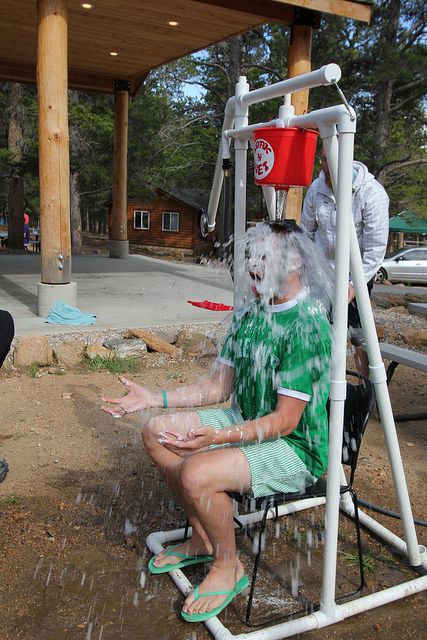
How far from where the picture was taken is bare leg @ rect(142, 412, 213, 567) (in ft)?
7.23

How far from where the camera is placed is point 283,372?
79.0 inches

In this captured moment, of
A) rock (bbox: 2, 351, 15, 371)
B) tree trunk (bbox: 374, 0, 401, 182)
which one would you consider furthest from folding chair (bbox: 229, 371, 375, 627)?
tree trunk (bbox: 374, 0, 401, 182)

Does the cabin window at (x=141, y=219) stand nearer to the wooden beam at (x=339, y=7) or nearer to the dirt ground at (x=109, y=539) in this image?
the wooden beam at (x=339, y=7)

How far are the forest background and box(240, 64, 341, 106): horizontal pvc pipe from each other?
1601 cm

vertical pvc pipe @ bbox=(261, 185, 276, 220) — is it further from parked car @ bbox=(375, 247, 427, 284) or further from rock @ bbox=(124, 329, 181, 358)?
parked car @ bbox=(375, 247, 427, 284)

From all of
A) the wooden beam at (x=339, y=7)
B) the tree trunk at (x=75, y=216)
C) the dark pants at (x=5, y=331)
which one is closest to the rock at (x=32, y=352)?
the dark pants at (x=5, y=331)

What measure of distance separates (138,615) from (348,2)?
6931 mm

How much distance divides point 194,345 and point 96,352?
37.1 inches

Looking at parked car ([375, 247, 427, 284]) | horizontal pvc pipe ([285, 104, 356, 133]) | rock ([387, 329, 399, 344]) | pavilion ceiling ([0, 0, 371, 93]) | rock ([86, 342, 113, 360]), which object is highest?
pavilion ceiling ([0, 0, 371, 93])

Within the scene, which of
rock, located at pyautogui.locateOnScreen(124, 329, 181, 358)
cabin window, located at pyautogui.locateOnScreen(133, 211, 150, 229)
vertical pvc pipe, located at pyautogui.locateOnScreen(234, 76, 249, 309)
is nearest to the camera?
vertical pvc pipe, located at pyautogui.locateOnScreen(234, 76, 249, 309)

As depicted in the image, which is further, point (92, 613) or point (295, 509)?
point (295, 509)

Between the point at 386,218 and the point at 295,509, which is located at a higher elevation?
the point at 386,218

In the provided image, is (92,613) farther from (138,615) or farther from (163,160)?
(163,160)

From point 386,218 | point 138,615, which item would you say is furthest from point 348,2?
point 138,615
